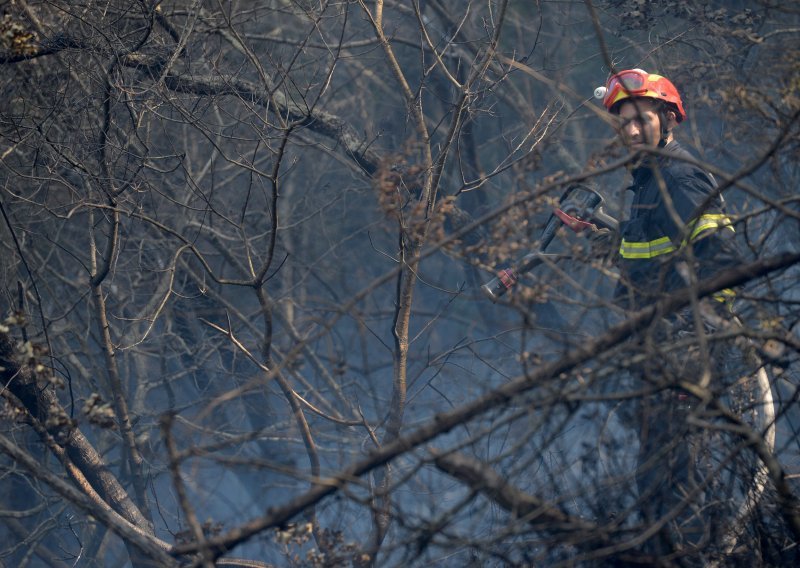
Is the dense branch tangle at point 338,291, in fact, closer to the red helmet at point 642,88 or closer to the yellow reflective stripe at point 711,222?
the yellow reflective stripe at point 711,222

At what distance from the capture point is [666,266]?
282 centimetres

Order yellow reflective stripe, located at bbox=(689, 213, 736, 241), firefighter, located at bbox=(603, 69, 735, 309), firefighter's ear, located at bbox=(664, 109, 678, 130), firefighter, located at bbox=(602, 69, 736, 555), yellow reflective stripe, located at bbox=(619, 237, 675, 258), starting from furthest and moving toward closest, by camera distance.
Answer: firefighter's ear, located at bbox=(664, 109, 678, 130) < yellow reflective stripe, located at bbox=(619, 237, 675, 258) < yellow reflective stripe, located at bbox=(689, 213, 736, 241) < firefighter, located at bbox=(603, 69, 735, 309) < firefighter, located at bbox=(602, 69, 736, 555)

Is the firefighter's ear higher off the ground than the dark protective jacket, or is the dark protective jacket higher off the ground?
the firefighter's ear

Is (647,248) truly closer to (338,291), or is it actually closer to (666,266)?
(666,266)

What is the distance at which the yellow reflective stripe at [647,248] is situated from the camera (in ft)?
13.1

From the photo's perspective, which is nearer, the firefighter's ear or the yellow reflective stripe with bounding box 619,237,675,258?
the yellow reflective stripe with bounding box 619,237,675,258

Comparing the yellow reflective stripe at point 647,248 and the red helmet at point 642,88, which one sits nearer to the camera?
the yellow reflective stripe at point 647,248

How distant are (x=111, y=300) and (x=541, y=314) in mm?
4180

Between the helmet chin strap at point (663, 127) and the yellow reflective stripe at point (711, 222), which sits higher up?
the helmet chin strap at point (663, 127)

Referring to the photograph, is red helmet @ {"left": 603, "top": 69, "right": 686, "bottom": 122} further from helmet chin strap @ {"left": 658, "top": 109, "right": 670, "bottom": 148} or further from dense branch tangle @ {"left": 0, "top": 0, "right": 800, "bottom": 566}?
dense branch tangle @ {"left": 0, "top": 0, "right": 800, "bottom": 566}

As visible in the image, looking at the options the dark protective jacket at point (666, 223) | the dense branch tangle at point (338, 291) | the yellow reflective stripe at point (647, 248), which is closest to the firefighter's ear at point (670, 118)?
the dark protective jacket at point (666, 223)

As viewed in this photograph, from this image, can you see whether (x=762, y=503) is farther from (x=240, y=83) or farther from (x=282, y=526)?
(x=240, y=83)

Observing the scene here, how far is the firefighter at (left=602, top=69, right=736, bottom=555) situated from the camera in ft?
8.83

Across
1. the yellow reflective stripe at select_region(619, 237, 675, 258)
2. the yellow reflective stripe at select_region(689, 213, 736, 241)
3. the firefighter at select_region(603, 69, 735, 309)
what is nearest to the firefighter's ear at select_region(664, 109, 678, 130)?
the firefighter at select_region(603, 69, 735, 309)
